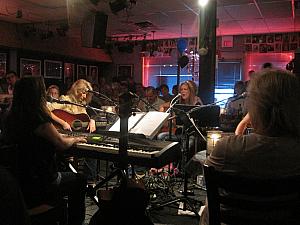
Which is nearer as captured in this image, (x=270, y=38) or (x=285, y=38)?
(x=285, y=38)

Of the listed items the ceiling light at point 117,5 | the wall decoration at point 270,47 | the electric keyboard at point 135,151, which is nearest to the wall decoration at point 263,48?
the wall decoration at point 270,47

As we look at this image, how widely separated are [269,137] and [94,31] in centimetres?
536

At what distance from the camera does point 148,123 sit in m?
2.95

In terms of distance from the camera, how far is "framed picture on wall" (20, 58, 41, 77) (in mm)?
9352

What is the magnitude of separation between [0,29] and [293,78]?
826 centimetres

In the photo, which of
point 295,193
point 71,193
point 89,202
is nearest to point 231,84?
point 89,202

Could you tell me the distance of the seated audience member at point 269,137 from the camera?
1.35m

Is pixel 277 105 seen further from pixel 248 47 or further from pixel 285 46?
pixel 248 47

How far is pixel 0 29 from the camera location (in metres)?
8.31

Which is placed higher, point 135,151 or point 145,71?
point 145,71

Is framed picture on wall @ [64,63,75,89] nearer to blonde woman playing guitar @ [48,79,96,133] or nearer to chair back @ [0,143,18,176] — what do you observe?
blonde woman playing guitar @ [48,79,96,133]

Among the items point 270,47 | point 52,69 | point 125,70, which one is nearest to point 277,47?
point 270,47

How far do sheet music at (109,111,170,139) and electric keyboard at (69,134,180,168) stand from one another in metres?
0.07

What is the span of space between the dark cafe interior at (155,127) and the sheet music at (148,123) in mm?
11
